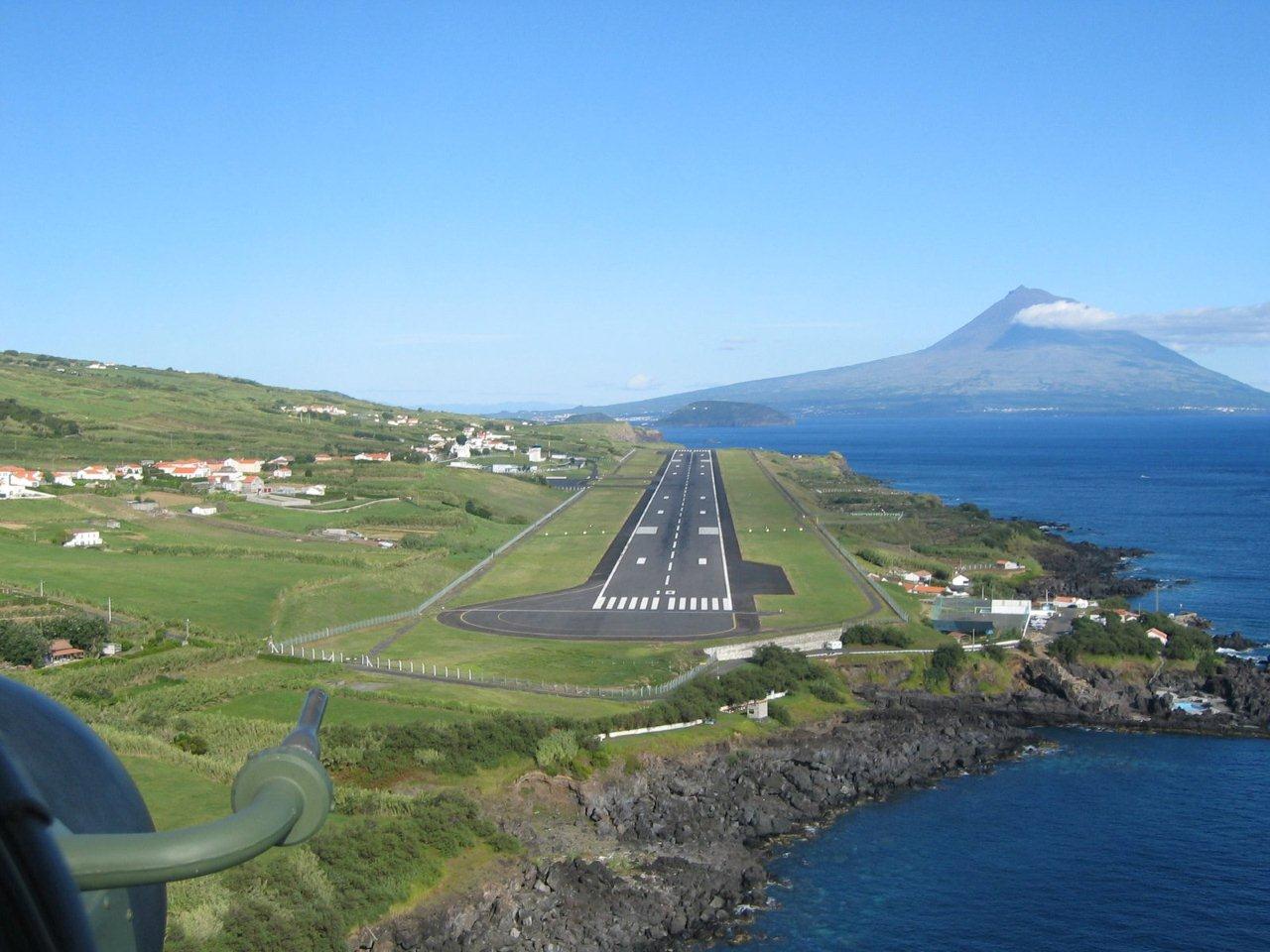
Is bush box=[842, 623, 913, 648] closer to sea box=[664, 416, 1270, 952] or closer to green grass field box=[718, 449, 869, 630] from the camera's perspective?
green grass field box=[718, 449, 869, 630]

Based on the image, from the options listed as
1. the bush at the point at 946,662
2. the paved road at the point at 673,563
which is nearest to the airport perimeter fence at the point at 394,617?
the paved road at the point at 673,563

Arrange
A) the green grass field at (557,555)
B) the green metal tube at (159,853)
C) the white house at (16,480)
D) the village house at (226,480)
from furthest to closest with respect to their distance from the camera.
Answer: the village house at (226,480) < the white house at (16,480) < the green grass field at (557,555) < the green metal tube at (159,853)

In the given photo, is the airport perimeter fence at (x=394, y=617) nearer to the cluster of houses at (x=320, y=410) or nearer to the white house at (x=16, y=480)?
the white house at (x=16, y=480)

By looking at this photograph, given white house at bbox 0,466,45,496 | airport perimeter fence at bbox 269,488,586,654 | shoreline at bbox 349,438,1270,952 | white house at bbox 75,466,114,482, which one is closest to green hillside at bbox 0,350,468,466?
white house at bbox 75,466,114,482

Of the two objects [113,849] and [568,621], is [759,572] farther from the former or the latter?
[113,849]

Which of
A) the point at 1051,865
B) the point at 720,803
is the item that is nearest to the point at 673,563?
the point at 720,803

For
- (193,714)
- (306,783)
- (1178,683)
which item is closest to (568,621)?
(193,714)

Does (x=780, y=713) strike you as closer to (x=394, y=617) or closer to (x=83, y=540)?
(x=394, y=617)
